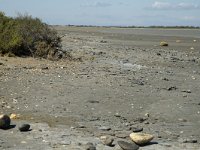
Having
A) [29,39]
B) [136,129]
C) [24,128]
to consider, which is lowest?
[136,129]

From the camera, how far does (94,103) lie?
10.9m

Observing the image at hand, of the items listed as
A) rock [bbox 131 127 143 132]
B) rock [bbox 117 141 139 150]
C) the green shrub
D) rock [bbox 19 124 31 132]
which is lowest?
rock [bbox 131 127 143 132]

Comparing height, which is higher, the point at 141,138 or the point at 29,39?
the point at 29,39

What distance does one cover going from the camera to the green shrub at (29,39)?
728 inches

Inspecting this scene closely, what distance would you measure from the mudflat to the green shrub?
906 mm

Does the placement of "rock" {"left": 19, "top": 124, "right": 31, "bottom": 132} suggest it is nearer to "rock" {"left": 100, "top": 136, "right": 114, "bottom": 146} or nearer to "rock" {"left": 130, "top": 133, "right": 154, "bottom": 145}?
"rock" {"left": 100, "top": 136, "right": 114, "bottom": 146}

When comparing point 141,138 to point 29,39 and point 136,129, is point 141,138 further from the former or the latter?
point 29,39

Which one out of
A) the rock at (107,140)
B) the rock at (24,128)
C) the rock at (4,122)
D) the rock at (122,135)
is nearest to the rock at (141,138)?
the rock at (122,135)

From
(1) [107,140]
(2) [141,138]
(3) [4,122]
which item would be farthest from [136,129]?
(3) [4,122]

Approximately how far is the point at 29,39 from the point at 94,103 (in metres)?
9.05

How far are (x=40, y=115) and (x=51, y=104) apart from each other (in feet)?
3.25

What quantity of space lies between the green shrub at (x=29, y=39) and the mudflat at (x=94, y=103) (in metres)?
0.91

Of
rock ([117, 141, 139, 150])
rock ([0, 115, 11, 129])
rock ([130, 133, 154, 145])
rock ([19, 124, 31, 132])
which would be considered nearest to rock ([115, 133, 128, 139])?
rock ([130, 133, 154, 145])

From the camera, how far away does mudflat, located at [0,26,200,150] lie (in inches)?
315
